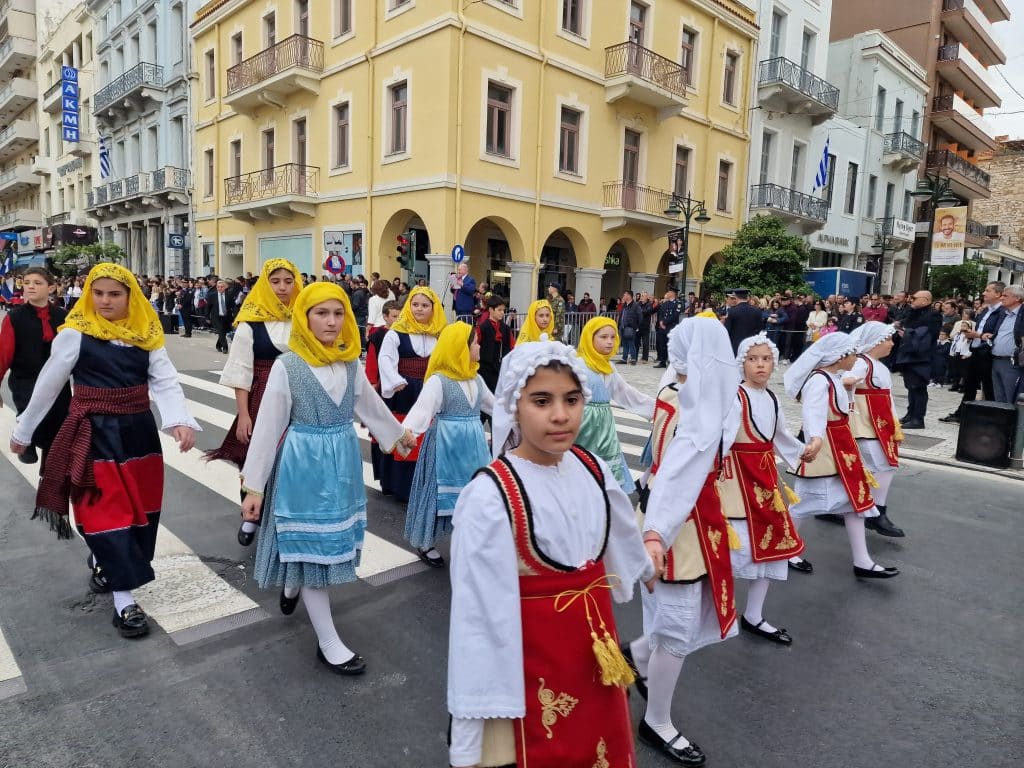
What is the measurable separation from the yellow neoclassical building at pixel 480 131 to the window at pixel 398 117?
0.23ft

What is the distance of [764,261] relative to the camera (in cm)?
2214

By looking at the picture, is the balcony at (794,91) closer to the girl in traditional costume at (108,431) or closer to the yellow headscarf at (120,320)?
Answer: the yellow headscarf at (120,320)

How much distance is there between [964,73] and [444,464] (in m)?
43.3

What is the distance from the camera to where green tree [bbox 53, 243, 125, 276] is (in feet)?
94.7

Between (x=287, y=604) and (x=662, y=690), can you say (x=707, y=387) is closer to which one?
(x=662, y=690)

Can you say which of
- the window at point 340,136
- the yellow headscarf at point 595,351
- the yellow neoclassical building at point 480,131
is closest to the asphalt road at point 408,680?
the yellow headscarf at point 595,351

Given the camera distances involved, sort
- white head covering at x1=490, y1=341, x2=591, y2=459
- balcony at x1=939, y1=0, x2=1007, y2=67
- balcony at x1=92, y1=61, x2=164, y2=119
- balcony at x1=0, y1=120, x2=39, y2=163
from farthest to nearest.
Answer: balcony at x1=0, y1=120, x2=39, y2=163
balcony at x1=939, y1=0, x2=1007, y2=67
balcony at x1=92, y1=61, x2=164, y2=119
white head covering at x1=490, y1=341, x2=591, y2=459

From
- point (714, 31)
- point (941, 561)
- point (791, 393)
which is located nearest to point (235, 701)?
point (791, 393)

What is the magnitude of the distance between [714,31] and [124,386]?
25090mm

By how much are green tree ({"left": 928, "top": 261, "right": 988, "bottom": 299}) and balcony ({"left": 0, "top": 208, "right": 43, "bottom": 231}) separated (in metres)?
55.5

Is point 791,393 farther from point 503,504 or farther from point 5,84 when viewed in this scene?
point 5,84

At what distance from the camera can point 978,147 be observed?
41.2m

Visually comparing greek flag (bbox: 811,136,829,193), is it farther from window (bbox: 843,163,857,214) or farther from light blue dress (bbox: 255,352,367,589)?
light blue dress (bbox: 255,352,367,589)

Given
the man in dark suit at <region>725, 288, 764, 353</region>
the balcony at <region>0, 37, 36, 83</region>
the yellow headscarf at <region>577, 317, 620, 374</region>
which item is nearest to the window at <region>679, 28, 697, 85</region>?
the man in dark suit at <region>725, 288, 764, 353</region>
